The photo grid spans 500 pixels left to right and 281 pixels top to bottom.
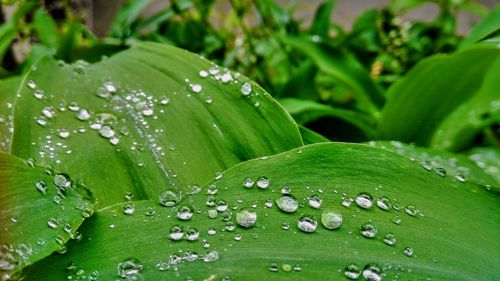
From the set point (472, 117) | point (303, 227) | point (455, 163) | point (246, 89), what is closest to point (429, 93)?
point (472, 117)

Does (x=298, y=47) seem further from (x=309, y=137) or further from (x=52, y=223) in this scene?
(x=52, y=223)

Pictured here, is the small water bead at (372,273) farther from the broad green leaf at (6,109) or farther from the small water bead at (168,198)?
the broad green leaf at (6,109)

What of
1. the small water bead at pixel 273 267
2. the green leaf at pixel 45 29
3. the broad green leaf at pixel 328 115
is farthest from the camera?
the green leaf at pixel 45 29

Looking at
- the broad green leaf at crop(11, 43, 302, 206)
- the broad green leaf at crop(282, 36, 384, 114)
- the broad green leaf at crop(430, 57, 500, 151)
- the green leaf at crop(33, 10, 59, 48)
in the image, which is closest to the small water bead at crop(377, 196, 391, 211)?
the broad green leaf at crop(11, 43, 302, 206)

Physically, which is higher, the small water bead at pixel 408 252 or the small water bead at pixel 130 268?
the small water bead at pixel 408 252

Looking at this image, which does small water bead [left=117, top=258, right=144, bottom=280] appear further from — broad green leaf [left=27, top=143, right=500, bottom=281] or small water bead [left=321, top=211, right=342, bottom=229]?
small water bead [left=321, top=211, right=342, bottom=229]

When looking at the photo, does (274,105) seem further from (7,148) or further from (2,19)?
(2,19)

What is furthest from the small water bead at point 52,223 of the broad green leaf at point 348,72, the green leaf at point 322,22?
the green leaf at point 322,22
